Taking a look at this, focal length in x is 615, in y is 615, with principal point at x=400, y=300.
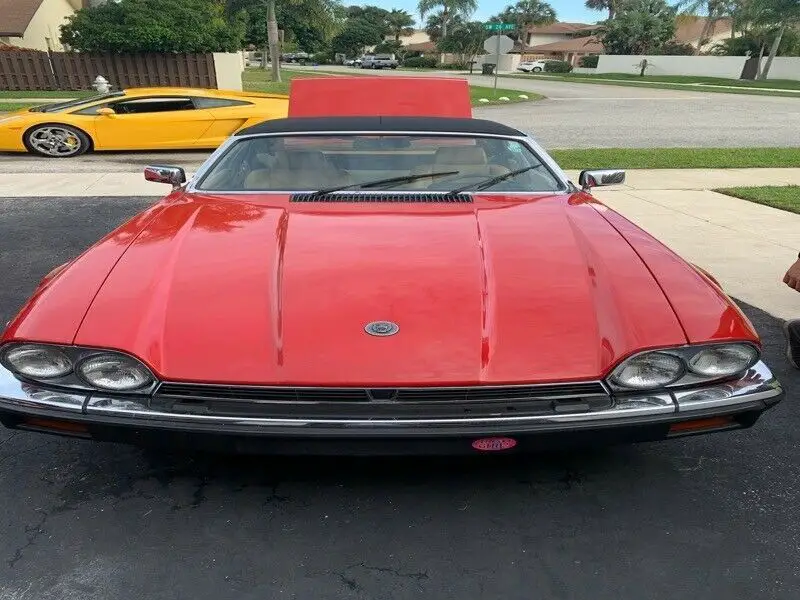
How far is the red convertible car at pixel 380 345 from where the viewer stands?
188cm

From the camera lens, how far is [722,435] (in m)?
2.71

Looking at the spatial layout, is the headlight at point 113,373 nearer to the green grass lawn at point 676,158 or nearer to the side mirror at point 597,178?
the side mirror at point 597,178

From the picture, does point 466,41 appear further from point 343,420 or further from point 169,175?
point 343,420

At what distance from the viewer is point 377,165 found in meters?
Answer: 3.39

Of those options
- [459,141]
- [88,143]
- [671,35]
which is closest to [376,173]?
[459,141]

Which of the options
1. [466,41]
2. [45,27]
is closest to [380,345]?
[45,27]

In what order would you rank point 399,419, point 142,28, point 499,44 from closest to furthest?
point 399,419
point 499,44
point 142,28

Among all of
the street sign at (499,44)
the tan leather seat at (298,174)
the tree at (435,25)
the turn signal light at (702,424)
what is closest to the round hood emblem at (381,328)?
the turn signal light at (702,424)

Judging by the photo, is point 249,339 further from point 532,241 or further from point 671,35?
point 671,35

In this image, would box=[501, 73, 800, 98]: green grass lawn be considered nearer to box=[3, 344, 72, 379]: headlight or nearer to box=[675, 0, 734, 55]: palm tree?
box=[675, 0, 734, 55]: palm tree

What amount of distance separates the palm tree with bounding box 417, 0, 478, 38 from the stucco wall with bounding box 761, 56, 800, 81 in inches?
1499

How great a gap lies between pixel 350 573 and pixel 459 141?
238cm

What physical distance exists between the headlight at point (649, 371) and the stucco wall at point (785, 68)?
53.7 m

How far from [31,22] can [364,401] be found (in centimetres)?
3235
